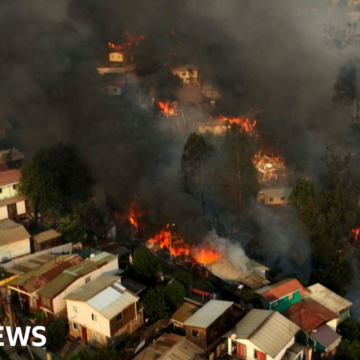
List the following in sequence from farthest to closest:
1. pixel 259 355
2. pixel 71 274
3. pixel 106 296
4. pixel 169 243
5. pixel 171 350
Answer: pixel 169 243, pixel 71 274, pixel 106 296, pixel 259 355, pixel 171 350

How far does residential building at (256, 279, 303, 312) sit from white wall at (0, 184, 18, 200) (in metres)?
8.99

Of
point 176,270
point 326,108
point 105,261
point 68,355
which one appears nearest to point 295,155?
point 326,108

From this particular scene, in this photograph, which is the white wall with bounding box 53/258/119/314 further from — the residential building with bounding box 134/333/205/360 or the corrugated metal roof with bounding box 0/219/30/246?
the corrugated metal roof with bounding box 0/219/30/246

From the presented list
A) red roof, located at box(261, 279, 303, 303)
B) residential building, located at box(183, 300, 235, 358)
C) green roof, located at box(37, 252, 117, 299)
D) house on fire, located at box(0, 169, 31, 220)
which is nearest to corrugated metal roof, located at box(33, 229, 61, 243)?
house on fire, located at box(0, 169, 31, 220)

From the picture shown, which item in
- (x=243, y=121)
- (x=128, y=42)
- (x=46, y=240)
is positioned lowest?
(x=46, y=240)

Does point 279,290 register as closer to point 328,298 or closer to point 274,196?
point 328,298

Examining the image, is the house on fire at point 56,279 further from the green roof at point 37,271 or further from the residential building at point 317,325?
the residential building at point 317,325

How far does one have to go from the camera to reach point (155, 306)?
509 inches

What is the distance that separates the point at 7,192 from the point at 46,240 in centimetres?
316

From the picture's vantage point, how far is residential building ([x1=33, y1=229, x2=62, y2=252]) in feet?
52.8

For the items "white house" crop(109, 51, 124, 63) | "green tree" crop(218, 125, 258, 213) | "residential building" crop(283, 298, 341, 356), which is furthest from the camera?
"white house" crop(109, 51, 124, 63)

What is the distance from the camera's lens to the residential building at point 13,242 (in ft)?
51.0

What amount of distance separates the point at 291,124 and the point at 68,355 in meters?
22.6

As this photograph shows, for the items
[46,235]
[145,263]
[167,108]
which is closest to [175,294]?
[145,263]
